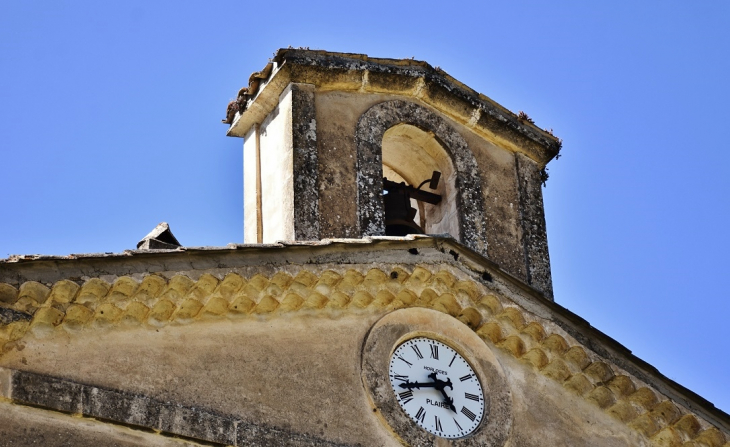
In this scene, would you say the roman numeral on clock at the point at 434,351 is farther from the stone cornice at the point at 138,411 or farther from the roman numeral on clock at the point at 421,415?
the stone cornice at the point at 138,411

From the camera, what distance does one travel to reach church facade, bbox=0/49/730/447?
1070 centimetres

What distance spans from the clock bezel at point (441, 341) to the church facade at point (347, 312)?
0.05 feet

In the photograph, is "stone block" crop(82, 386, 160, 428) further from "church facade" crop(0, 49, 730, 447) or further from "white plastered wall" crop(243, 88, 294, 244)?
"white plastered wall" crop(243, 88, 294, 244)

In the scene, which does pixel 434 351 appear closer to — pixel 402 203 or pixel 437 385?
pixel 437 385

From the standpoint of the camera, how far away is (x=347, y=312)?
12.1 meters

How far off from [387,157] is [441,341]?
2901 mm

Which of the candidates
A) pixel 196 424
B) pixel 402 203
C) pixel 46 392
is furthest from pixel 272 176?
pixel 46 392

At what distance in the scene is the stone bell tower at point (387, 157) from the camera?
13.8 metres

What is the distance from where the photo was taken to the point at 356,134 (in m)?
14.2

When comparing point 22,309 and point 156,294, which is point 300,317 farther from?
point 22,309

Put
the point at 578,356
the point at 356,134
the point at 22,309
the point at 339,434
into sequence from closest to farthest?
1. the point at 22,309
2. the point at 339,434
3. the point at 578,356
4. the point at 356,134

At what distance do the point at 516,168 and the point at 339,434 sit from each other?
444 centimetres

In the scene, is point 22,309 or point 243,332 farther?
point 243,332

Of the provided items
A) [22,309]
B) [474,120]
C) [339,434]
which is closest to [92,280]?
[22,309]
